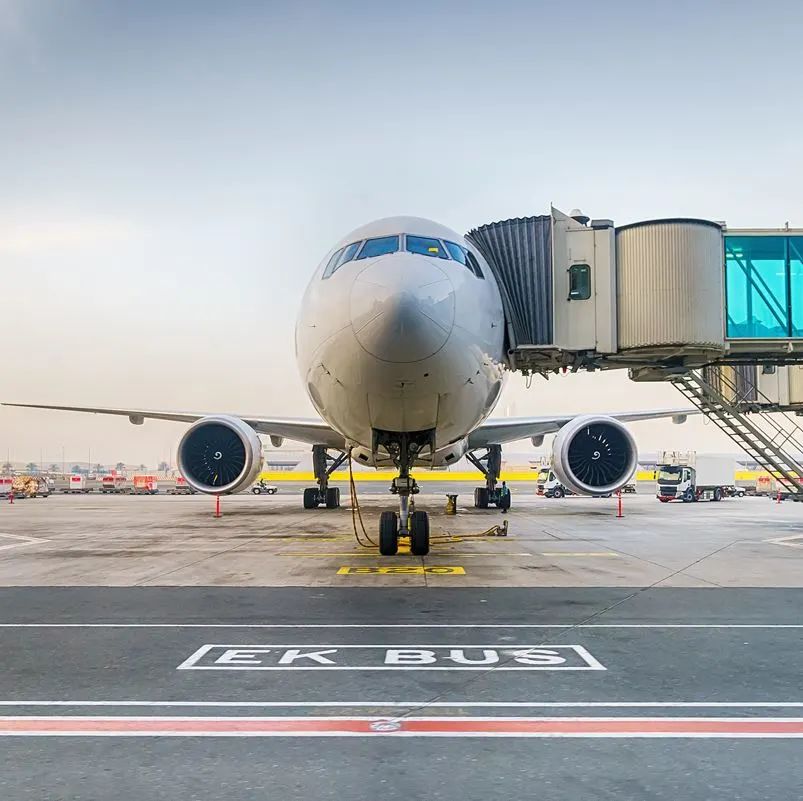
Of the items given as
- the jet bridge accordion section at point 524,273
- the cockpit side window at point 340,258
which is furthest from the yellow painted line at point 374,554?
the cockpit side window at point 340,258

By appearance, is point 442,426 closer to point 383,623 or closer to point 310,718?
point 383,623

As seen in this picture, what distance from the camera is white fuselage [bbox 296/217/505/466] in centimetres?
855

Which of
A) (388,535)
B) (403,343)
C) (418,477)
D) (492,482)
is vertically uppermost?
(403,343)

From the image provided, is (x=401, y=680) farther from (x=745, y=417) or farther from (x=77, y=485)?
(x=77, y=485)

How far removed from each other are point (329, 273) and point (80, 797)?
7.43 metres

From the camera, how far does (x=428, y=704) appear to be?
4344 millimetres

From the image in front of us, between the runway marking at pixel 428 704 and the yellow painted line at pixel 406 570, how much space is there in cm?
576

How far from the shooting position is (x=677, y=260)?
12500mm

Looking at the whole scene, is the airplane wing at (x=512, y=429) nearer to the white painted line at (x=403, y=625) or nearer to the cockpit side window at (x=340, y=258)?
the cockpit side window at (x=340, y=258)

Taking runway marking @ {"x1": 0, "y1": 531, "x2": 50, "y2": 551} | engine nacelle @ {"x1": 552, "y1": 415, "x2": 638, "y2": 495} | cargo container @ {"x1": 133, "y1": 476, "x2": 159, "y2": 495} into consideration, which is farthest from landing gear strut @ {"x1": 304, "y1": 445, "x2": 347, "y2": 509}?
cargo container @ {"x1": 133, "y1": 476, "x2": 159, "y2": 495}

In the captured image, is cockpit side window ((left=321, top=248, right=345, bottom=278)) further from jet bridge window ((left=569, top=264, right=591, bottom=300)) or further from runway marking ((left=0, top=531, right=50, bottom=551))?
runway marking ((left=0, top=531, right=50, bottom=551))

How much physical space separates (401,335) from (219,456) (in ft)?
35.3

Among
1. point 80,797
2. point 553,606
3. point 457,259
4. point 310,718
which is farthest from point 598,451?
point 80,797

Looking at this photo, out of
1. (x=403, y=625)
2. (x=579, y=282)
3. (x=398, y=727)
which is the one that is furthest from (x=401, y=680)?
(x=579, y=282)
